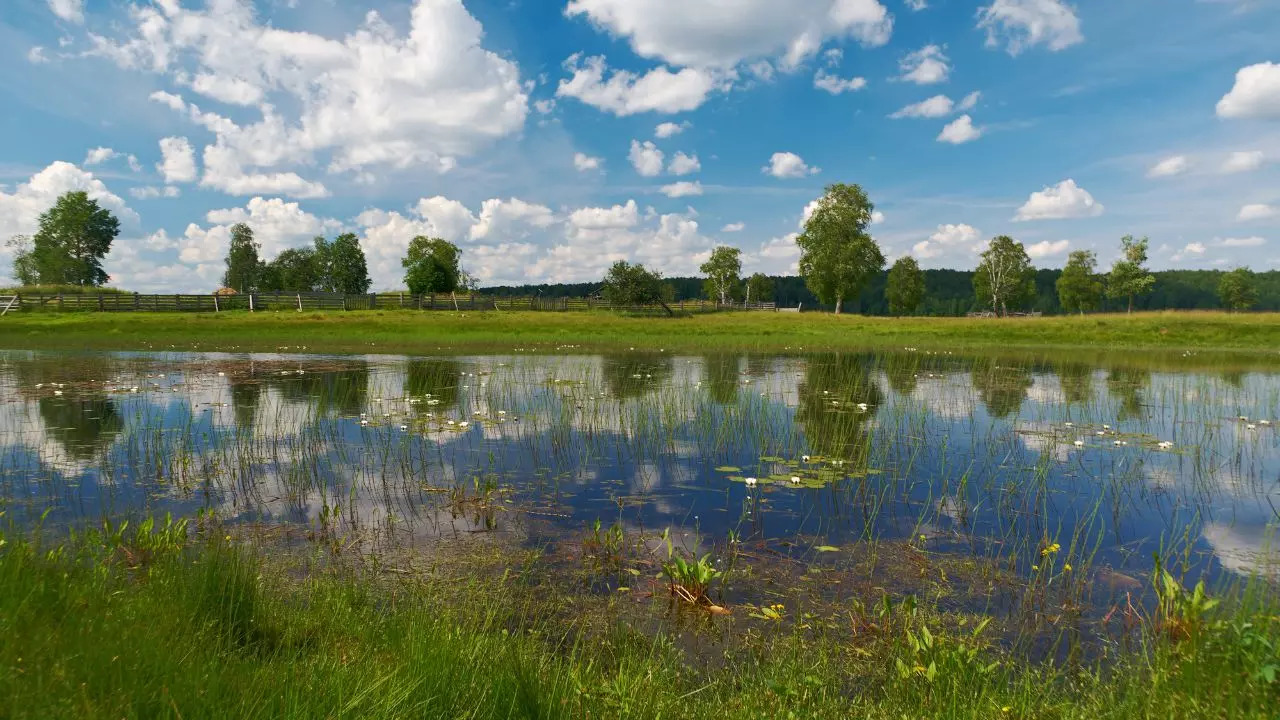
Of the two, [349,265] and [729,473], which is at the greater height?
[349,265]

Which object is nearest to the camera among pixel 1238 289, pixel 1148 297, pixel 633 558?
pixel 633 558

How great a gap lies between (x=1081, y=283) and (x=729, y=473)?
116236 millimetres

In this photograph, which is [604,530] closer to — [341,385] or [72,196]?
[341,385]

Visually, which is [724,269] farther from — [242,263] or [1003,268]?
[242,263]

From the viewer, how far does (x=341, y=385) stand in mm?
18297

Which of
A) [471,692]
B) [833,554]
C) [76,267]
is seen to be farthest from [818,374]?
[76,267]

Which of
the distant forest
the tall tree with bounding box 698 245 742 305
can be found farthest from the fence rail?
the distant forest

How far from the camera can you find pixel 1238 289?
353 feet

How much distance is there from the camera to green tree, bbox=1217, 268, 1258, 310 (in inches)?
4257

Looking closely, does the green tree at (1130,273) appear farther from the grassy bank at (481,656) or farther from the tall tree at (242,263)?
the tall tree at (242,263)

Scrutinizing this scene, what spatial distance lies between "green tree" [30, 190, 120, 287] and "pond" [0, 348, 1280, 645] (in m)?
101

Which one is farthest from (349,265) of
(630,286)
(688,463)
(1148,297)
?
(1148,297)

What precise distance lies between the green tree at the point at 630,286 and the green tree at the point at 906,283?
66957mm

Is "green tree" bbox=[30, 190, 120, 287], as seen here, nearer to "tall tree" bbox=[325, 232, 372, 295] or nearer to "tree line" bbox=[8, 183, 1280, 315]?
"tree line" bbox=[8, 183, 1280, 315]
